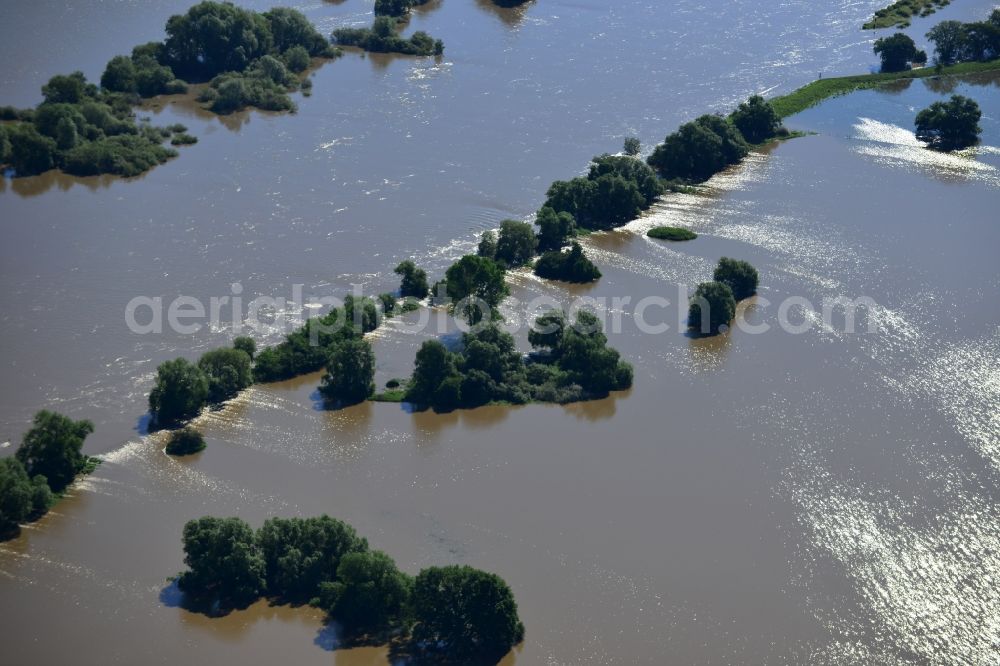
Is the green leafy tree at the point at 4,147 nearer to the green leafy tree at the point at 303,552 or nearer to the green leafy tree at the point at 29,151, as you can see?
the green leafy tree at the point at 29,151

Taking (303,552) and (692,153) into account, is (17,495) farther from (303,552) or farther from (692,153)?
(692,153)

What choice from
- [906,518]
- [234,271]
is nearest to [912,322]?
[906,518]

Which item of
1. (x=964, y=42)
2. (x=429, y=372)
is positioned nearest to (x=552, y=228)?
(x=429, y=372)

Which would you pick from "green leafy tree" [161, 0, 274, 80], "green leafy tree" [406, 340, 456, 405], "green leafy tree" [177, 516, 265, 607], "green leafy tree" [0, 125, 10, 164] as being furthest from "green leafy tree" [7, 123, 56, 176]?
"green leafy tree" [177, 516, 265, 607]

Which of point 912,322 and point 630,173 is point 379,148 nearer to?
point 630,173

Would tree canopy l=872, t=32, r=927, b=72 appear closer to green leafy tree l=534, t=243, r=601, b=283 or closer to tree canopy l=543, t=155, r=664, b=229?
tree canopy l=543, t=155, r=664, b=229

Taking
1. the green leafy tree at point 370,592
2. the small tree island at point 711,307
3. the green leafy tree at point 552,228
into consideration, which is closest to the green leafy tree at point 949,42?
the green leafy tree at point 552,228
